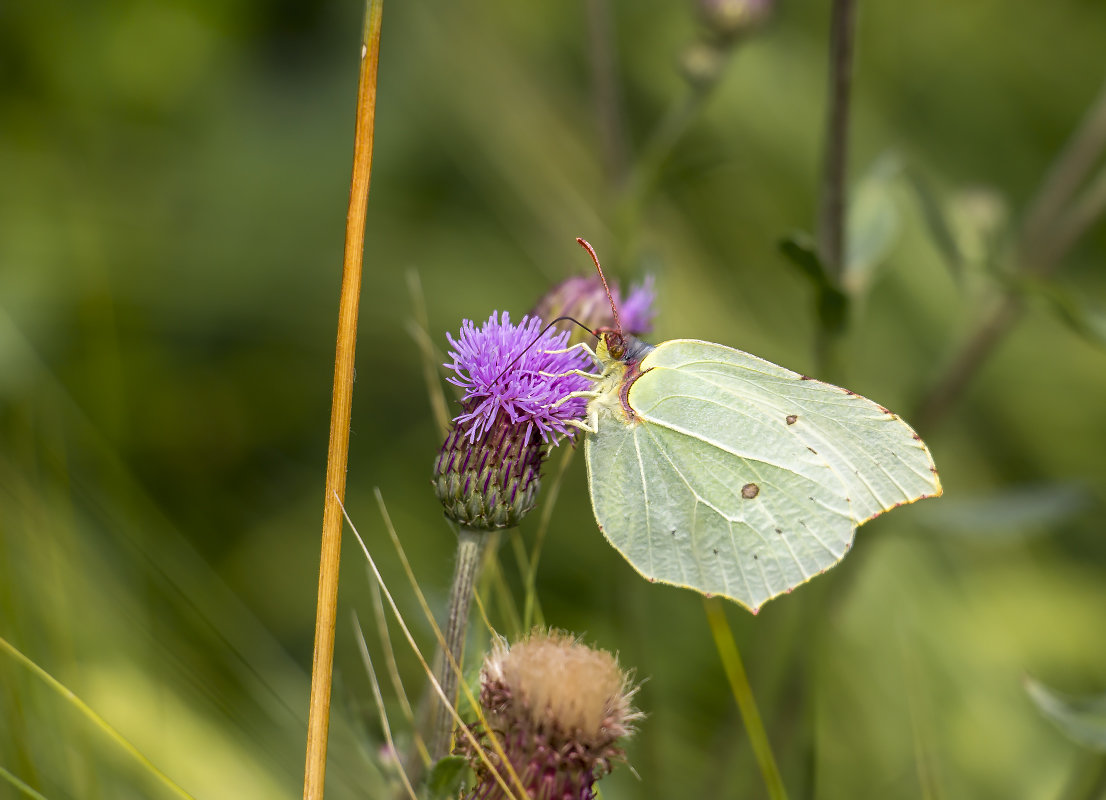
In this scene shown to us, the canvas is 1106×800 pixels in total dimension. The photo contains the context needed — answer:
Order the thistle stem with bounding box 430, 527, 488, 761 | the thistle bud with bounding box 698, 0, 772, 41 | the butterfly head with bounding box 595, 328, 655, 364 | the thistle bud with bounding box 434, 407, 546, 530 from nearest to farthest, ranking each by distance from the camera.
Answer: the thistle stem with bounding box 430, 527, 488, 761 < the thistle bud with bounding box 434, 407, 546, 530 < the butterfly head with bounding box 595, 328, 655, 364 < the thistle bud with bounding box 698, 0, 772, 41

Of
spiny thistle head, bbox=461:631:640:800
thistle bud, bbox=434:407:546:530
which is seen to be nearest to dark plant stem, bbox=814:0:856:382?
thistle bud, bbox=434:407:546:530

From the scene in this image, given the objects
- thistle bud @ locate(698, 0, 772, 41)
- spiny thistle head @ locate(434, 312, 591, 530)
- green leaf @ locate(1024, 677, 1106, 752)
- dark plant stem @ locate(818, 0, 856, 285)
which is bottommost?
green leaf @ locate(1024, 677, 1106, 752)

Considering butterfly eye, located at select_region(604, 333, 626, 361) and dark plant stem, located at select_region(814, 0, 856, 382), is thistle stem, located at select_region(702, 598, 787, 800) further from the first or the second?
dark plant stem, located at select_region(814, 0, 856, 382)

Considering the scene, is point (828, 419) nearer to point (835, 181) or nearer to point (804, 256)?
point (804, 256)

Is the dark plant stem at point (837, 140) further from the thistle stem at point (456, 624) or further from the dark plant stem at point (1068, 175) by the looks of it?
the thistle stem at point (456, 624)

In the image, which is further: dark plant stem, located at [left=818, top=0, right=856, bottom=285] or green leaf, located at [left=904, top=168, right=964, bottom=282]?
green leaf, located at [left=904, top=168, right=964, bottom=282]

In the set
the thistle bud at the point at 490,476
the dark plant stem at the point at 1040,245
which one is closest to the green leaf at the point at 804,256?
the thistle bud at the point at 490,476
